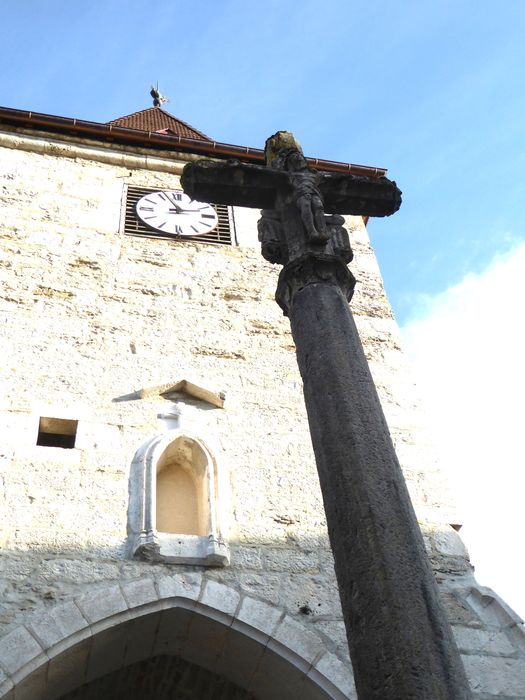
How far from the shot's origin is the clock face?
8031 mm

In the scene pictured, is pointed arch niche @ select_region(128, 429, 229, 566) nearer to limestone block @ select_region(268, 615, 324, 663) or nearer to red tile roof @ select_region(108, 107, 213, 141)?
limestone block @ select_region(268, 615, 324, 663)

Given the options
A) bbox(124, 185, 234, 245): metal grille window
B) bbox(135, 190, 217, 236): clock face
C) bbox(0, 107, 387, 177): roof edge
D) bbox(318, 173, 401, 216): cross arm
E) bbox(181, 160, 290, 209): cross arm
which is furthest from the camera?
bbox(0, 107, 387, 177): roof edge

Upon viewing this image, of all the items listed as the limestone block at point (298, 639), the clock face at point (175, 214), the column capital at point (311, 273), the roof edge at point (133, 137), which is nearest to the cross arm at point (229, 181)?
the column capital at point (311, 273)

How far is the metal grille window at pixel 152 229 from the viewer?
7.88m

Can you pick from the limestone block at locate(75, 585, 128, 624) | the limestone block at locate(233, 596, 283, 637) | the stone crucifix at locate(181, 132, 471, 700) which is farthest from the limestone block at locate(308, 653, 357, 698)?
the stone crucifix at locate(181, 132, 471, 700)

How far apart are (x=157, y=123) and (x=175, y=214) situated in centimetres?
500

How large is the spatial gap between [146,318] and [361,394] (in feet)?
13.2

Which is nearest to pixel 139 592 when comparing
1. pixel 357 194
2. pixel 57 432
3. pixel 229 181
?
pixel 57 432

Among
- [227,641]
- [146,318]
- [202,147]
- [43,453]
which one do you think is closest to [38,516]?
[43,453]

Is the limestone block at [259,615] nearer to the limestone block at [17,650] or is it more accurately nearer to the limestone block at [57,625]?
the limestone block at [57,625]

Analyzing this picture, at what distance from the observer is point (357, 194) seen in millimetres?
4016

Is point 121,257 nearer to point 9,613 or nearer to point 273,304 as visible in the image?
point 273,304

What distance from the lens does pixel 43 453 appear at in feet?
17.4

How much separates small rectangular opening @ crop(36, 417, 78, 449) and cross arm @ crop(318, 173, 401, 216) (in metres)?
2.63
